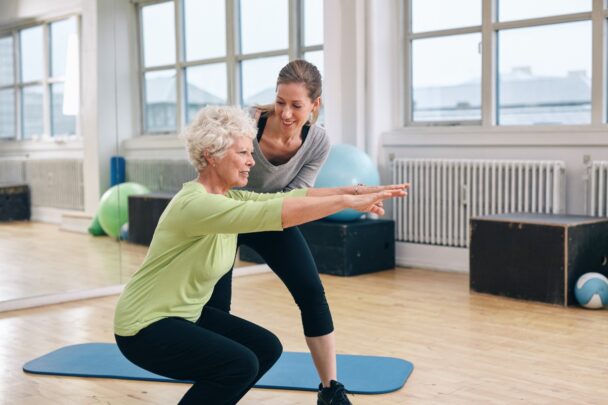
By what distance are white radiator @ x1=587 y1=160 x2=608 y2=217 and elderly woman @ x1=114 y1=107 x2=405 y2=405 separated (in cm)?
293

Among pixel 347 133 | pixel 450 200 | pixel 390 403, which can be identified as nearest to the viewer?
pixel 390 403

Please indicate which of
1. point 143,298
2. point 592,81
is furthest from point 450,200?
point 143,298

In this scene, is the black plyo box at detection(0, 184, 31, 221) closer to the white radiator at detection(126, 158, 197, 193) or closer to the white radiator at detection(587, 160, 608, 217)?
the white radiator at detection(126, 158, 197, 193)

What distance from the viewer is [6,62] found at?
421cm

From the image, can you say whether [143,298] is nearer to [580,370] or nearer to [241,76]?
[580,370]

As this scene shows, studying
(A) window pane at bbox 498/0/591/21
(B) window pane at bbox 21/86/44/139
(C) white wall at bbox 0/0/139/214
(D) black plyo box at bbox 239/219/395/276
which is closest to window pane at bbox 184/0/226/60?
(C) white wall at bbox 0/0/139/214

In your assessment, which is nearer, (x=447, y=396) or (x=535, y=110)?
(x=447, y=396)

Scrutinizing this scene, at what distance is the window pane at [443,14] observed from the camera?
17.8 feet

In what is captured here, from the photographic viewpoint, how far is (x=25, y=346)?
3.52 meters

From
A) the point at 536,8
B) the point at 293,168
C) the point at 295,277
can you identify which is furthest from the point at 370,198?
the point at 536,8

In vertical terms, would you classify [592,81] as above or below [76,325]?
above

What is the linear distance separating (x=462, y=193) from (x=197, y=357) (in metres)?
3.61

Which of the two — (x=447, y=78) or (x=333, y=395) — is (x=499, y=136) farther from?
(x=333, y=395)

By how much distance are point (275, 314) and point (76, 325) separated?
0.99m
